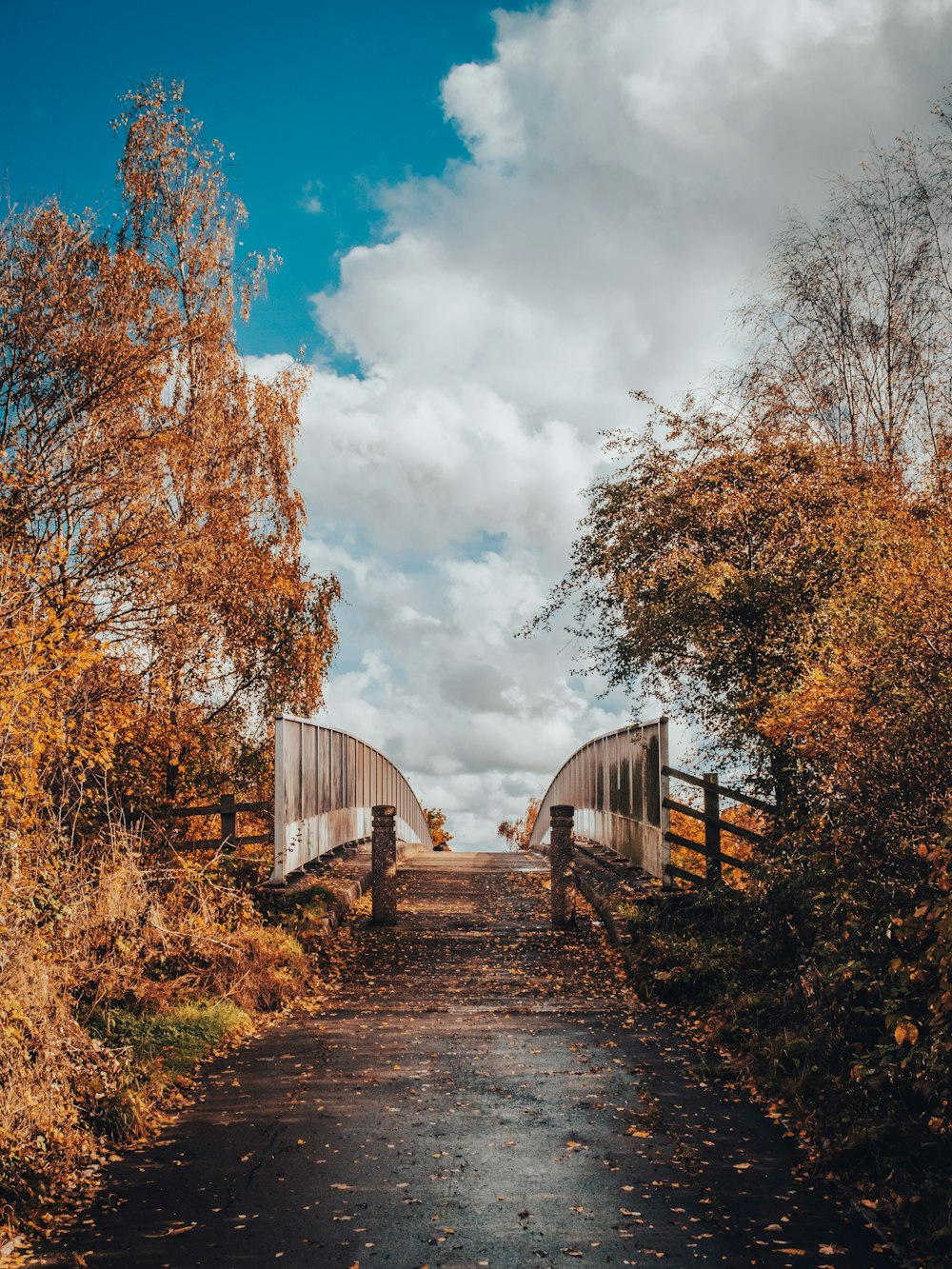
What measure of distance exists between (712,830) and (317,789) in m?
6.23

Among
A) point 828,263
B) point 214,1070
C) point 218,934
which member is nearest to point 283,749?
point 218,934

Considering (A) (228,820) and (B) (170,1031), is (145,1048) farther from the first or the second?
(A) (228,820)

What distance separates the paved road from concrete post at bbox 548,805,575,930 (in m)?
4.31

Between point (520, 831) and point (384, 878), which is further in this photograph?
point (520, 831)

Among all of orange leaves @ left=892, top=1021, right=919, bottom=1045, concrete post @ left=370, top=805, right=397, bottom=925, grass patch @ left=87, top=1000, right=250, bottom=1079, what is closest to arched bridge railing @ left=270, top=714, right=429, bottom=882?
concrete post @ left=370, top=805, right=397, bottom=925

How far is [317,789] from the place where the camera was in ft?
55.3

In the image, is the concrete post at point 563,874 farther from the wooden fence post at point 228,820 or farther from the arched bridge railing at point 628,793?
the wooden fence post at point 228,820

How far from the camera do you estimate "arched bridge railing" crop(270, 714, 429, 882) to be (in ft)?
47.3

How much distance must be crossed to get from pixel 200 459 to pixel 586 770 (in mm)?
9149

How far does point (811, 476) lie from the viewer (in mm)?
14195

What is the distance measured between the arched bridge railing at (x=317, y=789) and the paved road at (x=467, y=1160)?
14.9ft

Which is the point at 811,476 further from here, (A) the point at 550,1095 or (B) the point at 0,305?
(B) the point at 0,305

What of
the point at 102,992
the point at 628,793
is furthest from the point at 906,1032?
the point at 628,793

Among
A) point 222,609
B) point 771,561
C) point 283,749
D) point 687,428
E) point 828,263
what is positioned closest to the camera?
point 771,561
